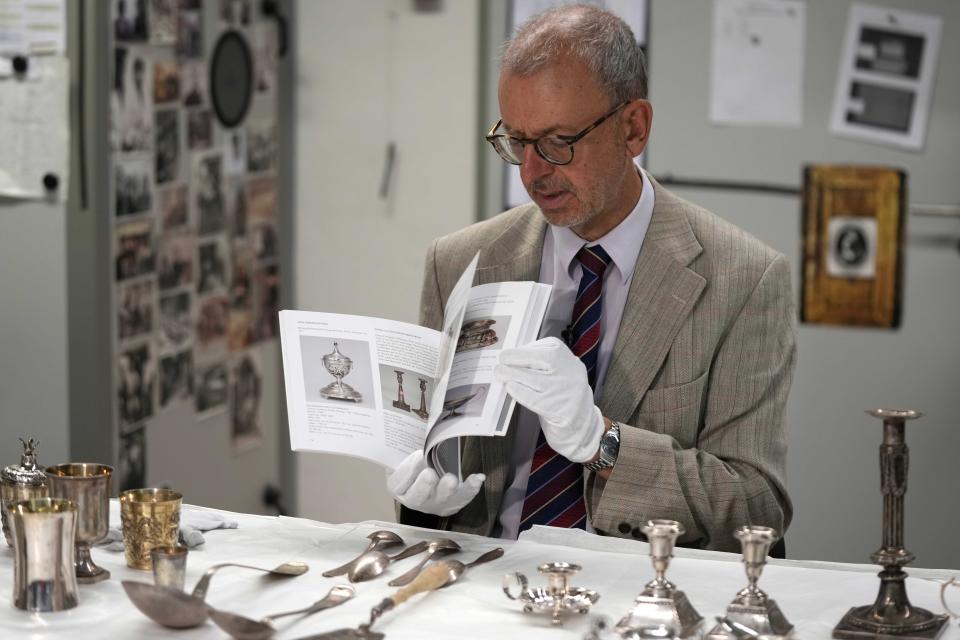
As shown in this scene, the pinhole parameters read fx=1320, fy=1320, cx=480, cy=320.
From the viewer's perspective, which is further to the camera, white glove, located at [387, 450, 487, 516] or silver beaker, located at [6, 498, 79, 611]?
white glove, located at [387, 450, 487, 516]

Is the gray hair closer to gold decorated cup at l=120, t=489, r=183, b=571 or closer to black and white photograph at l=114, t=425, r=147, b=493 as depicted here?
gold decorated cup at l=120, t=489, r=183, b=571

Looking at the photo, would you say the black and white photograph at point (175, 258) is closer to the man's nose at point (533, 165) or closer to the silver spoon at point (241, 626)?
the man's nose at point (533, 165)

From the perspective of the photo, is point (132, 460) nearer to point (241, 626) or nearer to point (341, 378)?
point (341, 378)

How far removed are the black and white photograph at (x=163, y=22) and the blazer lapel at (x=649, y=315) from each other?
71.1 inches

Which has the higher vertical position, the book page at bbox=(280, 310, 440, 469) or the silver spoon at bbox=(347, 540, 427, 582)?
the book page at bbox=(280, 310, 440, 469)

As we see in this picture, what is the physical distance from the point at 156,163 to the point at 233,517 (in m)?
1.81

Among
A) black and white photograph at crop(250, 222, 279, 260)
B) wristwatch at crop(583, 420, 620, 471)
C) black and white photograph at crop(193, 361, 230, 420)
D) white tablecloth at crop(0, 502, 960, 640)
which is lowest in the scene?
black and white photograph at crop(193, 361, 230, 420)

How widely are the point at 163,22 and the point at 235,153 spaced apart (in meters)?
0.49

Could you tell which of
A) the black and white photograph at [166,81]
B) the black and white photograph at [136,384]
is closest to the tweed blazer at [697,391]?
the black and white photograph at [136,384]

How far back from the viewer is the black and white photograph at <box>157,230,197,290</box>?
11.6 feet

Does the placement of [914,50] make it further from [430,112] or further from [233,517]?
[233,517]

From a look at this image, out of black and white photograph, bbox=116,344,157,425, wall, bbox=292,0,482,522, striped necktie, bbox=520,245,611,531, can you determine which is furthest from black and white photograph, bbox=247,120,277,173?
striped necktie, bbox=520,245,611,531

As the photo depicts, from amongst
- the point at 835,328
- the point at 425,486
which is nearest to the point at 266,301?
the point at 835,328

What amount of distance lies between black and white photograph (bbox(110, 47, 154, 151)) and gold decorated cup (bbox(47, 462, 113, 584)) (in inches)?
72.7
